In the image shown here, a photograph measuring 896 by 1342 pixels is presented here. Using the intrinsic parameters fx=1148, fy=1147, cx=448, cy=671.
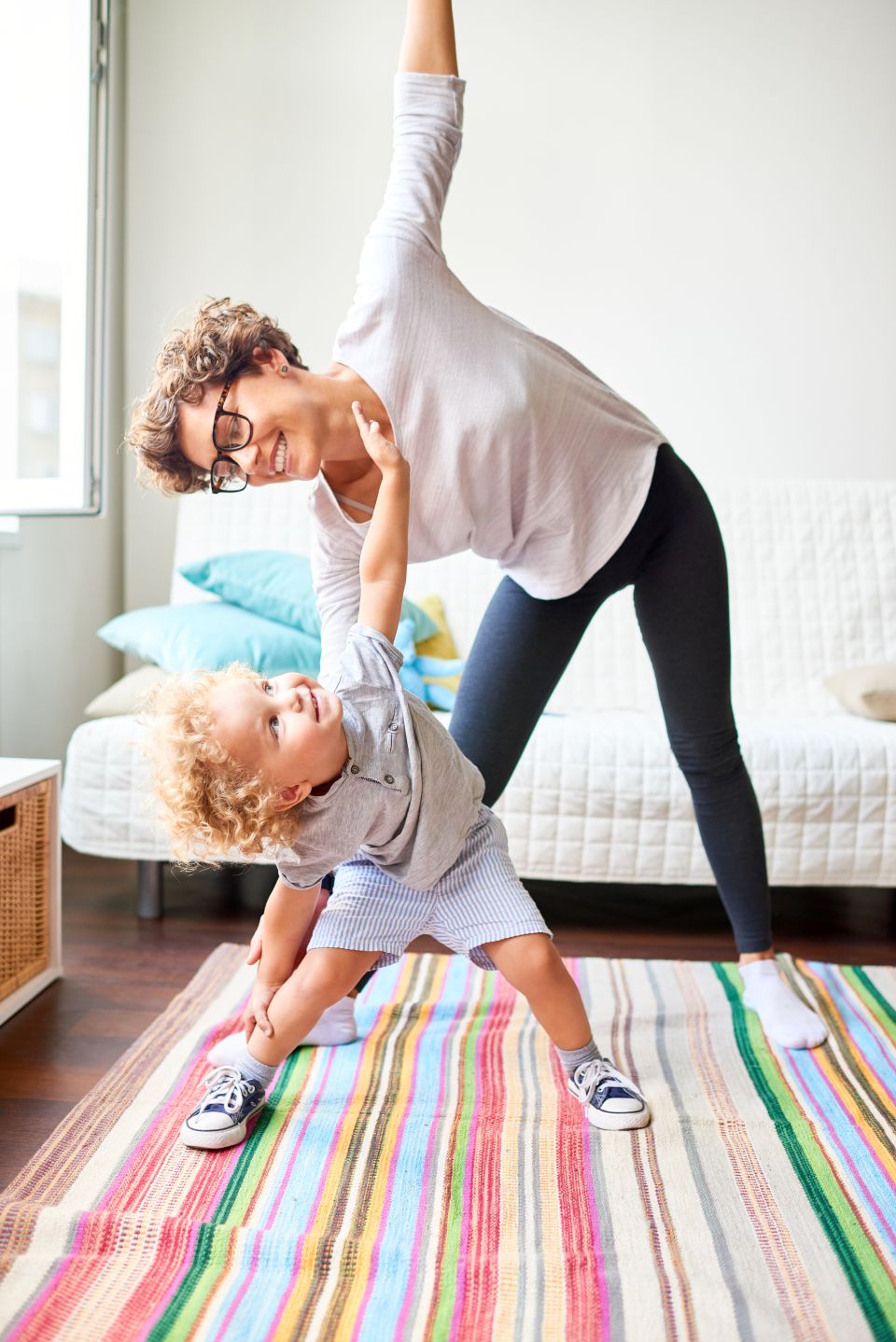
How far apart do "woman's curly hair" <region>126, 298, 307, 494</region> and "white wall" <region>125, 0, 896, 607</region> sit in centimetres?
187

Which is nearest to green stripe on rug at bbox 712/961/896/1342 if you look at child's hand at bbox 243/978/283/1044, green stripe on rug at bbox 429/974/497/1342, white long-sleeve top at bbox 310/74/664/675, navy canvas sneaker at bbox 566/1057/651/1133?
navy canvas sneaker at bbox 566/1057/651/1133

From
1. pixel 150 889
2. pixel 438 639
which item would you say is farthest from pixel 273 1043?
pixel 438 639

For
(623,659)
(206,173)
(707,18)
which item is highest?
(707,18)

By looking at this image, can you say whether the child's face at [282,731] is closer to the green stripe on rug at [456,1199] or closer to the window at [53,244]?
the green stripe on rug at [456,1199]

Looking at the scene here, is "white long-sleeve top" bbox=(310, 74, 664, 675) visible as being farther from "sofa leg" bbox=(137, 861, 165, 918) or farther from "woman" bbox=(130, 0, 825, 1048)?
"sofa leg" bbox=(137, 861, 165, 918)

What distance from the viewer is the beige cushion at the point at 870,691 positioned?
89.0 inches

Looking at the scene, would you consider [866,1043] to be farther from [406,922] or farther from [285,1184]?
[285,1184]

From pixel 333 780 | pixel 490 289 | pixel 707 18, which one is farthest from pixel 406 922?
pixel 707 18

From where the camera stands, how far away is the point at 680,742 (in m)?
1.60

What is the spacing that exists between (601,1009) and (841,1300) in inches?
28.5

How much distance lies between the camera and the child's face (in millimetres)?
1200

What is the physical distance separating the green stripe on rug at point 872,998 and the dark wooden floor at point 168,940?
0.13 meters

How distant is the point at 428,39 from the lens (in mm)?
1273

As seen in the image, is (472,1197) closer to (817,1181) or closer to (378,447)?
(817,1181)
